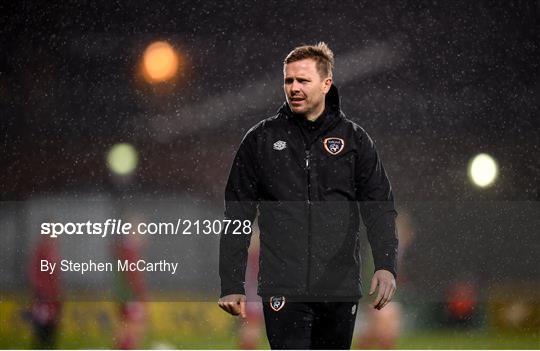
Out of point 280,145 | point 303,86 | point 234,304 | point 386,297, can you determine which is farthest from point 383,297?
point 303,86

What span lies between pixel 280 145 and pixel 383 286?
89 cm

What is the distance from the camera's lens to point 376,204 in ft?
12.9

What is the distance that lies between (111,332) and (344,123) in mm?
5418

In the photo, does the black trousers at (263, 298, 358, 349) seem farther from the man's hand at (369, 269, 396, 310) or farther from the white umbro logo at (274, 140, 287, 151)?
the white umbro logo at (274, 140, 287, 151)

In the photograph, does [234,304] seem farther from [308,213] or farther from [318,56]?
[318,56]

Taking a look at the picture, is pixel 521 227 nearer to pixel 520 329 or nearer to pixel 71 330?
pixel 520 329

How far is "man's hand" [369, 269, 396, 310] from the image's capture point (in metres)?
3.65

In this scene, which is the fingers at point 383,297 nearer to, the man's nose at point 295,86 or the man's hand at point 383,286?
the man's hand at point 383,286

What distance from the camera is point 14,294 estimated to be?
9430 millimetres

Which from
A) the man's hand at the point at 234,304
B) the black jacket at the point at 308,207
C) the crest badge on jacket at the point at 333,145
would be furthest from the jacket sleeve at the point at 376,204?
the man's hand at the point at 234,304

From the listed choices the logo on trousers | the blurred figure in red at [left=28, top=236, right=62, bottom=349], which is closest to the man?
the logo on trousers

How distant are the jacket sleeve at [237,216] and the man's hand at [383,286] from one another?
0.66 m

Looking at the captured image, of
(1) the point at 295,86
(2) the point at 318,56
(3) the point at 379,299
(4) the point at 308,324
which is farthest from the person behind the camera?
(2) the point at 318,56

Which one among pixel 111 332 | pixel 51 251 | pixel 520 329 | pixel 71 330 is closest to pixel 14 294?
pixel 71 330
